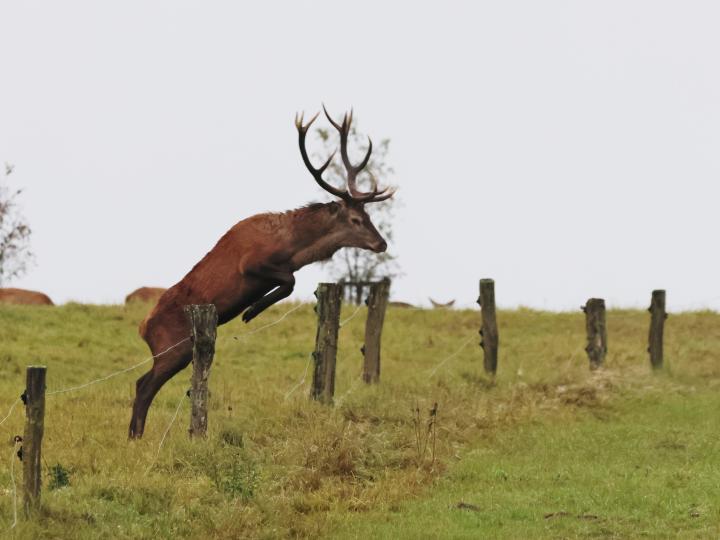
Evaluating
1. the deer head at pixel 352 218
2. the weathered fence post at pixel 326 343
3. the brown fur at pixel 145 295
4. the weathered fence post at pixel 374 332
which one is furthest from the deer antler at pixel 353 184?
the brown fur at pixel 145 295

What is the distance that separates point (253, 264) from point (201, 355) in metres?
1.45

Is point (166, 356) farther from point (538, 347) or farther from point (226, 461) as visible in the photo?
point (538, 347)

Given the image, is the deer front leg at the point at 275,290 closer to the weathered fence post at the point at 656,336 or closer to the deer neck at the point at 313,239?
the deer neck at the point at 313,239

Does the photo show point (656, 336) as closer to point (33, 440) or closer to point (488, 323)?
point (488, 323)

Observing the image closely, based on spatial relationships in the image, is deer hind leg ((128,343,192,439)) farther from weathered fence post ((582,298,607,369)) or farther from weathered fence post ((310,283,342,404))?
weathered fence post ((582,298,607,369))

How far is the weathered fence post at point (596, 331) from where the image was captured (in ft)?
60.5

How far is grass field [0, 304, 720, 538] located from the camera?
343 inches

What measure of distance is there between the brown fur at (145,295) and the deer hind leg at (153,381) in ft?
48.6

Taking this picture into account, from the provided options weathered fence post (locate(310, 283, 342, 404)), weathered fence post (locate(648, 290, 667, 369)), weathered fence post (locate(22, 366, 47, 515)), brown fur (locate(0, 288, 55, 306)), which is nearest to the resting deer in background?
weathered fence post (locate(310, 283, 342, 404))

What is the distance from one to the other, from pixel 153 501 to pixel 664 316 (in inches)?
532

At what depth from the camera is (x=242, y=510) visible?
28.2 feet

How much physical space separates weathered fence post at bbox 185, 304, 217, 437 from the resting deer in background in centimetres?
96

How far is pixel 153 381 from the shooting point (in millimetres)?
11914

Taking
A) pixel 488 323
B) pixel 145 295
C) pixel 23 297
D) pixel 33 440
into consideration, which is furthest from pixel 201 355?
pixel 23 297
